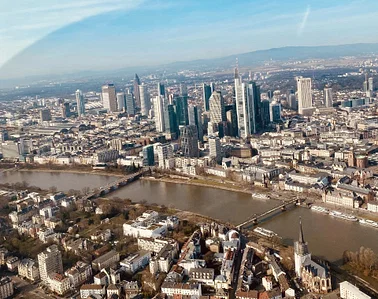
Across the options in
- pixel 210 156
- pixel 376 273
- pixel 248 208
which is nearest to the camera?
pixel 376 273

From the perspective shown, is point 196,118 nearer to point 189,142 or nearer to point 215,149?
point 189,142

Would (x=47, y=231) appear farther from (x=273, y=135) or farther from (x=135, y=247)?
(x=273, y=135)

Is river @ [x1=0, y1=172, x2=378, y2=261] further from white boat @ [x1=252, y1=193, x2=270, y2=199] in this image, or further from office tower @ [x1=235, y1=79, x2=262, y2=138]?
office tower @ [x1=235, y1=79, x2=262, y2=138]

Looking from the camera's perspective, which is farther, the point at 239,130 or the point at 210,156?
the point at 239,130

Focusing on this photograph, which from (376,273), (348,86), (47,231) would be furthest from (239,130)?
(348,86)

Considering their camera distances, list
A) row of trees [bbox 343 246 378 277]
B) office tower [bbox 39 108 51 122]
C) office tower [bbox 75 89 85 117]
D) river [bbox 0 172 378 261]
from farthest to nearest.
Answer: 1. office tower [bbox 75 89 85 117]
2. office tower [bbox 39 108 51 122]
3. river [bbox 0 172 378 261]
4. row of trees [bbox 343 246 378 277]

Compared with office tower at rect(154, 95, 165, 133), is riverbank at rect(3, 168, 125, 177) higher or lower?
lower

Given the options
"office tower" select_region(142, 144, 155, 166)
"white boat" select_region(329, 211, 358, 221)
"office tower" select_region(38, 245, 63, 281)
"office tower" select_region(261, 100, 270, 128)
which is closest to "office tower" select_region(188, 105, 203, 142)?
"office tower" select_region(261, 100, 270, 128)

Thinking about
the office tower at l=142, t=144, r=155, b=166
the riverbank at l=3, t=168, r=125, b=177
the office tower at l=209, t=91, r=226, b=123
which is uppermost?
the office tower at l=209, t=91, r=226, b=123

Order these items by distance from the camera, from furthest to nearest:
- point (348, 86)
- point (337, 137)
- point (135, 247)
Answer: point (348, 86) < point (337, 137) < point (135, 247)
